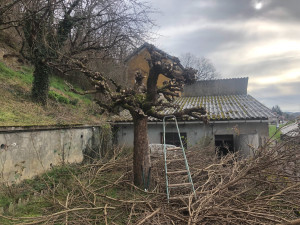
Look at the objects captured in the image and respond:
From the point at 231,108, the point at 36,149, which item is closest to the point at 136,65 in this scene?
the point at 231,108

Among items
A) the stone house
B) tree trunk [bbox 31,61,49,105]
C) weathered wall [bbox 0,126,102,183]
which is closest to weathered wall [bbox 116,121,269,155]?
the stone house

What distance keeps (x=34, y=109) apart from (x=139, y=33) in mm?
6088

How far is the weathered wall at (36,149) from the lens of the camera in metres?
5.75

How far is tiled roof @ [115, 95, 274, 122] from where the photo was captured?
9.81m

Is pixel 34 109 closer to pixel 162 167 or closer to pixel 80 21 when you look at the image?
pixel 80 21

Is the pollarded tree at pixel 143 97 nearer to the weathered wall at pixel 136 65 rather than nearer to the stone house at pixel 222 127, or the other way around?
the stone house at pixel 222 127

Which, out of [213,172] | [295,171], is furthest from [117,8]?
[295,171]

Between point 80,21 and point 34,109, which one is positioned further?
point 80,21

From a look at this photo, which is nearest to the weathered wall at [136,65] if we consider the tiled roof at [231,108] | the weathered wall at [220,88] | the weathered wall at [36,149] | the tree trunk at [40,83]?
the weathered wall at [220,88]

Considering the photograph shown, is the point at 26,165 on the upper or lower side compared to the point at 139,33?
lower

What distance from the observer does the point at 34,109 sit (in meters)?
9.33

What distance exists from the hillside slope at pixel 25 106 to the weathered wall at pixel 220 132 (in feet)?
10.6

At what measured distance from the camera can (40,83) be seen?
1048cm

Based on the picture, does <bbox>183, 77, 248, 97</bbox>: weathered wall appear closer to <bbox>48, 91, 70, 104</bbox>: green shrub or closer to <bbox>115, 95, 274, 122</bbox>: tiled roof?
<bbox>115, 95, 274, 122</bbox>: tiled roof
